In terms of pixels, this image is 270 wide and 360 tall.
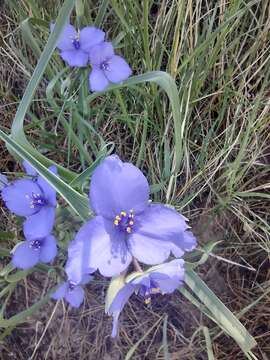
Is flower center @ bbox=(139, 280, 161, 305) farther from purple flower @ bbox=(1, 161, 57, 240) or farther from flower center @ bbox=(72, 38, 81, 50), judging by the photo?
flower center @ bbox=(72, 38, 81, 50)

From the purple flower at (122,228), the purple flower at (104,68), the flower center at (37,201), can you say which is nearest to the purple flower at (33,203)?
the flower center at (37,201)

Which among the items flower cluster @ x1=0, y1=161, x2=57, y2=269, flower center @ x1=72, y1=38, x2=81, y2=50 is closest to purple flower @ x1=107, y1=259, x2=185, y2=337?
flower cluster @ x1=0, y1=161, x2=57, y2=269

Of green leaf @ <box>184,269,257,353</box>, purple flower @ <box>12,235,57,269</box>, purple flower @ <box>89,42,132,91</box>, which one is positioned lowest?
green leaf @ <box>184,269,257,353</box>

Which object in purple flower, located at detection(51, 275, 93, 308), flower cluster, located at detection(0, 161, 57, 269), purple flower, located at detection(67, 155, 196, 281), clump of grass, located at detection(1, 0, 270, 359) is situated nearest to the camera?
purple flower, located at detection(67, 155, 196, 281)

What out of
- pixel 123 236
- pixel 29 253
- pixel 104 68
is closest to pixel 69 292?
pixel 29 253

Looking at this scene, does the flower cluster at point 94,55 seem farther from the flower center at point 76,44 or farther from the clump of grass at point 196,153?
the clump of grass at point 196,153

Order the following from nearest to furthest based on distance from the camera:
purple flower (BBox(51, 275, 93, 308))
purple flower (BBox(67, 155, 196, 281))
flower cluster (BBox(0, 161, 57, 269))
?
purple flower (BBox(67, 155, 196, 281)) < flower cluster (BBox(0, 161, 57, 269)) < purple flower (BBox(51, 275, 93, 308))

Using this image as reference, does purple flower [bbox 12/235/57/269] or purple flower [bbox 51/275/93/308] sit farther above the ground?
purple flower [bbox 12/235/57/269]
